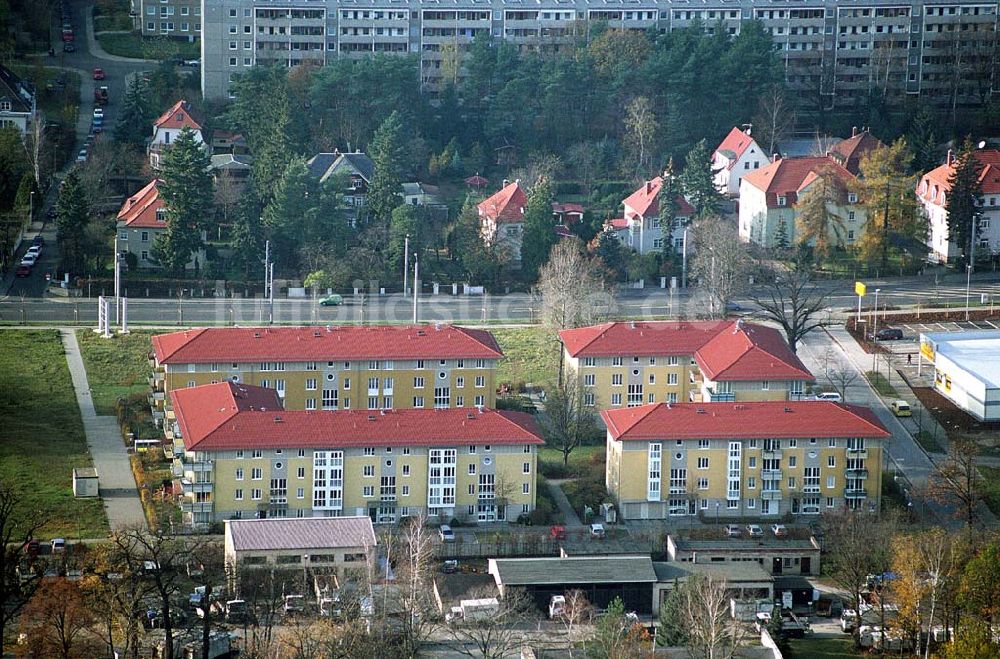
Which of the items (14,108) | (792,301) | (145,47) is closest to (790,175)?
(792,301)

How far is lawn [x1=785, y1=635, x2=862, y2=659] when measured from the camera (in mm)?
66625

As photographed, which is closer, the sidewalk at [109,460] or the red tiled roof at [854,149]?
the sidewalk at [109,460]

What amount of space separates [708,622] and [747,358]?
1943cm

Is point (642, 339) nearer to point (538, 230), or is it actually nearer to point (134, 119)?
point (538, 230)

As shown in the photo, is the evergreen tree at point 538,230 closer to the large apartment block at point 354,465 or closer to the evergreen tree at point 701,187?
the evergreen tree at point 701,187

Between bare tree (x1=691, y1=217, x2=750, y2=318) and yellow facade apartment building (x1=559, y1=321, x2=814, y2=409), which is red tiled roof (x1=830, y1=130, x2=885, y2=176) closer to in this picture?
bare tree (x1=691, y1=217, x2=750, y2=318)

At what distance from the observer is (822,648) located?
67188 millimetres

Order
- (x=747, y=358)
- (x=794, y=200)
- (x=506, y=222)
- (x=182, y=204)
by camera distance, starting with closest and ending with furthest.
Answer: (x=747, y=358), (x=182, y=204), (x=506, y=222), (x=794, y=200)

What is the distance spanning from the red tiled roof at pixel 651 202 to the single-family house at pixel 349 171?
10667 millimetres

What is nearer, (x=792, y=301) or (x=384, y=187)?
(x=792, y=301)

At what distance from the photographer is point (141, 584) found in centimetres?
6556

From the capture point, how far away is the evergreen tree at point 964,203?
102125mm

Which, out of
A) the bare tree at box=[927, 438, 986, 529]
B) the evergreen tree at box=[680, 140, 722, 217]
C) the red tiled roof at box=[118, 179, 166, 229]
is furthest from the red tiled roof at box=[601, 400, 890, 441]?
the red tiled roof at box=[118, 179, 166, 229]

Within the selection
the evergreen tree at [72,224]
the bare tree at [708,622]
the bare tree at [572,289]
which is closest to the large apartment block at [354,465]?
the bare tree at [708,622]
